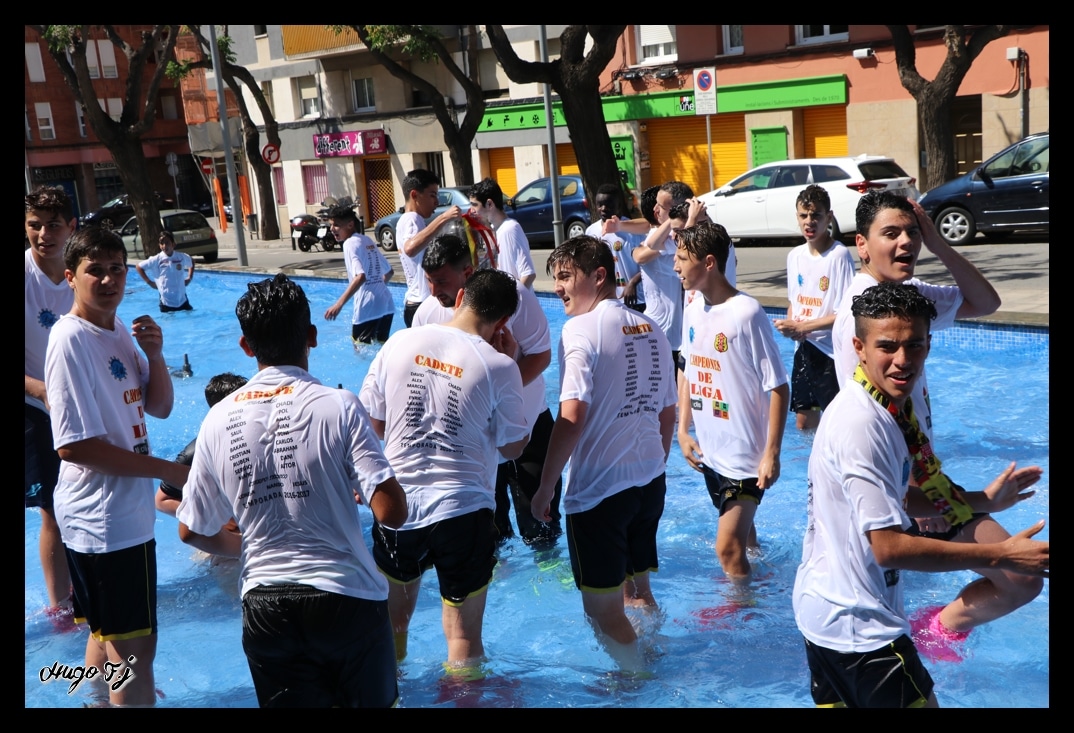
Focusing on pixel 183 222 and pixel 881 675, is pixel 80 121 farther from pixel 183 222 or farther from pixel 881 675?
pixel 881 675

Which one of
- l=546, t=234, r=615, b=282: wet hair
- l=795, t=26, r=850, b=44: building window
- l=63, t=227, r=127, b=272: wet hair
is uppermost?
l=795, t=26, r=850, b=44: building window

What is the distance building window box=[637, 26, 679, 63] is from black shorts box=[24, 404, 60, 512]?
2527cm

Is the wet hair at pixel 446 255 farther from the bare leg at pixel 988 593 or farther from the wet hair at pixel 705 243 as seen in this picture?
the bare leg at pixel 988 593

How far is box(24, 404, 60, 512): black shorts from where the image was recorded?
204 inches

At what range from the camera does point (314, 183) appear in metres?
38.7

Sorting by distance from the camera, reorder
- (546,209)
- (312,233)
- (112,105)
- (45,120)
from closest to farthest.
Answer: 1. (546,209)
2. (312,233)
3. (45,120)
4. (112,105)

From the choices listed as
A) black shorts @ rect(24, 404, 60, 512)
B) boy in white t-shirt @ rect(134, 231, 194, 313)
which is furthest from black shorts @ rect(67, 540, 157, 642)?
boy in white t-shirt @ rect(134, 231, 194, 313)

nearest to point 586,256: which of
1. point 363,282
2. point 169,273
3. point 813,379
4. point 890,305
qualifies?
point 890,305

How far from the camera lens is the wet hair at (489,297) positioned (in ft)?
14.1

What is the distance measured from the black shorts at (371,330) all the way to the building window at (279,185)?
3137 centimetres

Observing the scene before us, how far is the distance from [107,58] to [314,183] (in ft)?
74.4

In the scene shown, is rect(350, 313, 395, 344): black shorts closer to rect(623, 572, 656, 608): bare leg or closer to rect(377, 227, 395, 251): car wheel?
rect(623, 572, 656, 608): bare leg

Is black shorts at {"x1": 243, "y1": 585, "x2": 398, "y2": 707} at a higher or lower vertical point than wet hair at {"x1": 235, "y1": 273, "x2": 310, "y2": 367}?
lower

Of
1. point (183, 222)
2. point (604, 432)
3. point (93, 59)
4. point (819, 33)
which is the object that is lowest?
point (604, 432)
